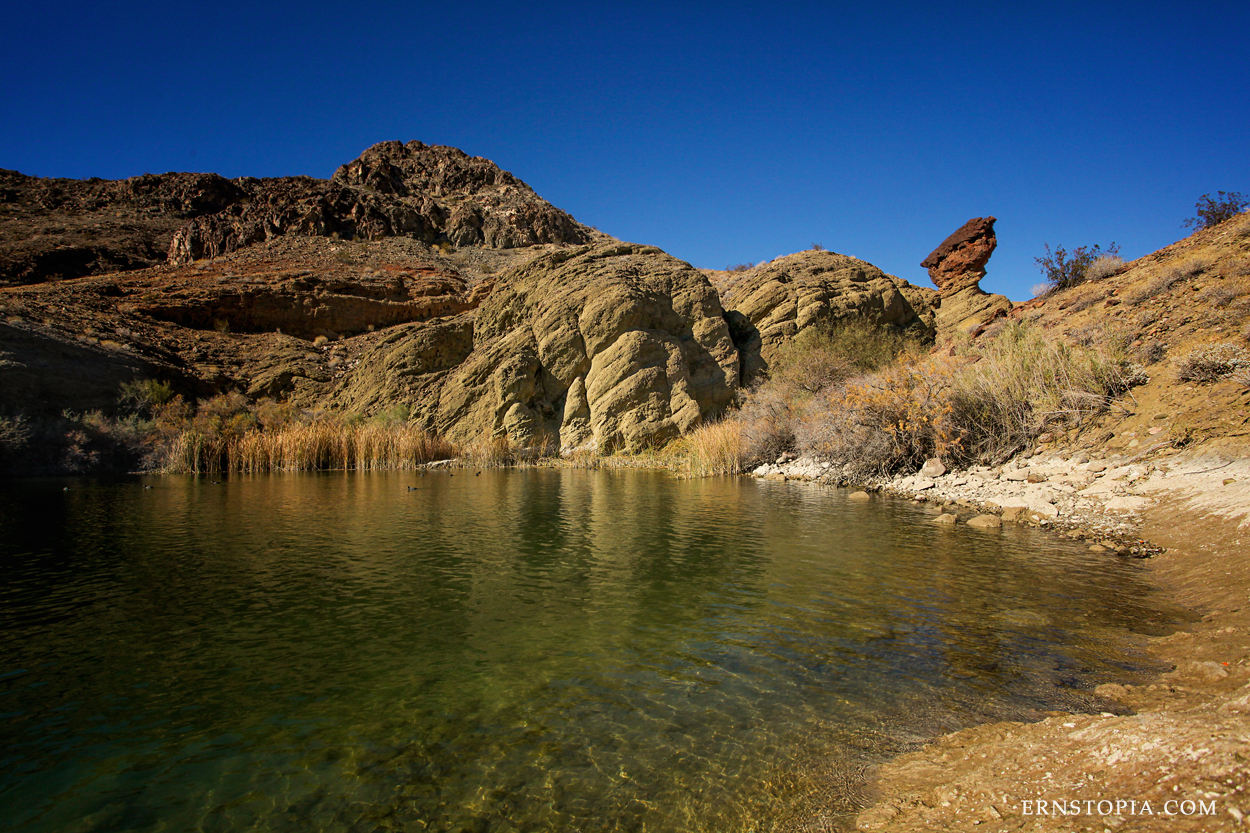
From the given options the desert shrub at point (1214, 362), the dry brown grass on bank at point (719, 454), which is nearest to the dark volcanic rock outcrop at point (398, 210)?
the dry brown grass on bank at point (719, 454)

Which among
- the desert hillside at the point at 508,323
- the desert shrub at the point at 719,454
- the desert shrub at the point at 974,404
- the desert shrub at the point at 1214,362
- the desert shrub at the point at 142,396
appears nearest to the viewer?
the desert shrub at the point at 1214,362

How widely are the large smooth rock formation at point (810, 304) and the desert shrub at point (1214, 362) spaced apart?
1988 cm

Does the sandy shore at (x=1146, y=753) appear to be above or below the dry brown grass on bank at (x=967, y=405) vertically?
below

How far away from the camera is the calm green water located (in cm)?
299

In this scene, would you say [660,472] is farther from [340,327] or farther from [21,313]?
[21,313]

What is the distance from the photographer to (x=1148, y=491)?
8867mm

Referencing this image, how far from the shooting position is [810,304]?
31312mm

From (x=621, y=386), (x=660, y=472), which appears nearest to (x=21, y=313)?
(x=621, y=386)

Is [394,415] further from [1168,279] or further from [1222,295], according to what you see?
[1222,295]

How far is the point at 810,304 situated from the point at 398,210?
3873 cm

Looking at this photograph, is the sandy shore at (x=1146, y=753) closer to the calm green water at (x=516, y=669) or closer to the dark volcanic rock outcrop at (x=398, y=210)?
the calm green water at (x=516, y=669)

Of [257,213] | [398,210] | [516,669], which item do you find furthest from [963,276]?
[257,213]

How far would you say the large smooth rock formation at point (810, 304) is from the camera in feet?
102

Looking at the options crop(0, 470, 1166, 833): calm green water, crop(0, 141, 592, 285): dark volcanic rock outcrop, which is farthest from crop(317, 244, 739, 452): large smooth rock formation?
crop(0, 141, 592, 285): dark volcanic rock outcrop
